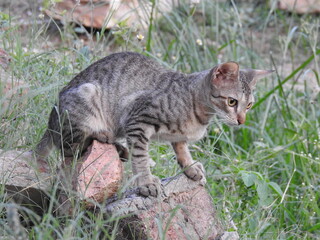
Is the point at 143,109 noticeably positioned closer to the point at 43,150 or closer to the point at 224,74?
the point at 224,74

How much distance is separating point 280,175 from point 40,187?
2885mm

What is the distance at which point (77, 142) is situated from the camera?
4.23m

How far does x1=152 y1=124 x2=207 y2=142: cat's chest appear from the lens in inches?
166

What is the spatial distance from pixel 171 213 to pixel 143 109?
2.98 feet

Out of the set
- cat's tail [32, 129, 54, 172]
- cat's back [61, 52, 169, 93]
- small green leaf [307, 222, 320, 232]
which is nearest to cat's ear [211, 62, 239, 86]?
cat's back [61, 52, 169, 93]

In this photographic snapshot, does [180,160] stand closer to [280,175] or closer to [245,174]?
[245,174]

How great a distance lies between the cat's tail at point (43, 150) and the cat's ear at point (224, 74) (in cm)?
118

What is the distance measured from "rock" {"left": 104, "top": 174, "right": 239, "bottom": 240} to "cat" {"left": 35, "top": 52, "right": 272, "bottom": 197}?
14 cm

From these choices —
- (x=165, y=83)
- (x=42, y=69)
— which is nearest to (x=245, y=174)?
(x=165, y=83)

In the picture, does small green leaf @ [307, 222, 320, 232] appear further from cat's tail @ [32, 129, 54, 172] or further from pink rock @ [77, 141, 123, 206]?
cat's tail @ [32, 129, 54, 172]

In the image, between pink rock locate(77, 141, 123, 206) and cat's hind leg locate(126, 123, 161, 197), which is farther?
cat's hind leg locate(126, 123, 161, 197)

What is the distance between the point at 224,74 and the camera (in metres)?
4.30

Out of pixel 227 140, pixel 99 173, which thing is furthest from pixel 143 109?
pixel 227 140

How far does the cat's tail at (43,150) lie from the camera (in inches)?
165
